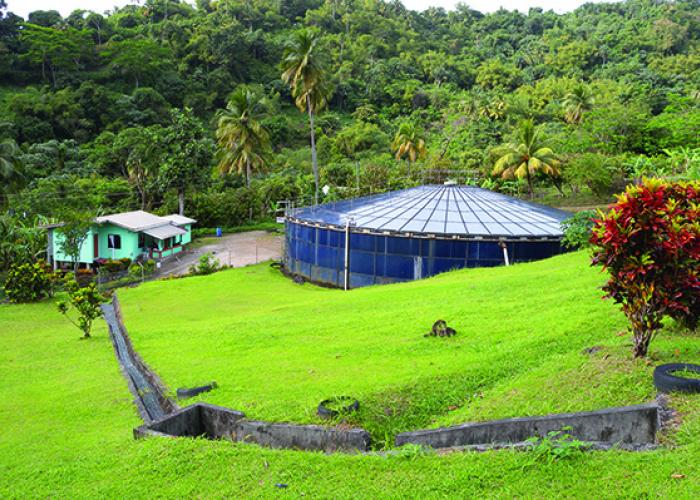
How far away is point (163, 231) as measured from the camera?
39.0m

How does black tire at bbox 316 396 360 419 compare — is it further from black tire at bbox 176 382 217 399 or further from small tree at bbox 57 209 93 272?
small tree at bbox 57 209 93 272

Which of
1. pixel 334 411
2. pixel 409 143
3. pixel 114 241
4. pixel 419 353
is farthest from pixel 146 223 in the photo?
pixel 334 411

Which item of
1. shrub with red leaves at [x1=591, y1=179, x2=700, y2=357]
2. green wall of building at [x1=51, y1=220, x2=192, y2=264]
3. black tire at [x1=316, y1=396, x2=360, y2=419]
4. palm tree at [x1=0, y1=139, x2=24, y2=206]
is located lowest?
green wall of building at [x1=51, y1=220, x2=192, y2=264]

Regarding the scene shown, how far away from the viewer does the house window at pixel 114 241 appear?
123 ft

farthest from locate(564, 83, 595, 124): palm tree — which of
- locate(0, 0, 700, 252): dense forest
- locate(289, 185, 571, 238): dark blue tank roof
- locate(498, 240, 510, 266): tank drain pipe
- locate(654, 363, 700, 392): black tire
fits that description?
locate(654, 363, 700, 392): black tire

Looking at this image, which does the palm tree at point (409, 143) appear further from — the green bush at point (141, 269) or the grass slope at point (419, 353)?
the grass slope at point (419, 353)

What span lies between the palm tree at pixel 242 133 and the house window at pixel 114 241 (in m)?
16.5

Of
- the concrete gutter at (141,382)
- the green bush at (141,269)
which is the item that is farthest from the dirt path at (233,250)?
the concrete gutter at (141,382)

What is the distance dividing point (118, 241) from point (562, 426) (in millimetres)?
35650

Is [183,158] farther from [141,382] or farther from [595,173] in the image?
[141,382]

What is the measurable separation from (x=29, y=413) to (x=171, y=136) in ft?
130

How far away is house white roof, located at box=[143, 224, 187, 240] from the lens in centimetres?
3750

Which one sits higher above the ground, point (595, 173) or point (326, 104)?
point (326, 104)

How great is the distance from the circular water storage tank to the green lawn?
5.30 m
